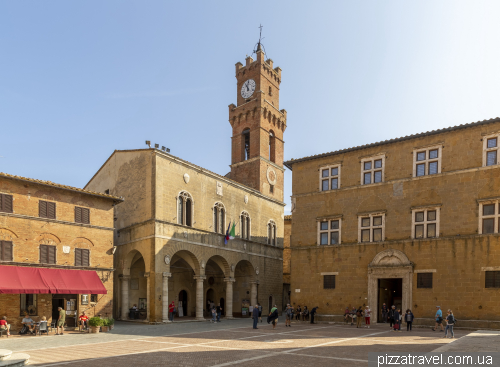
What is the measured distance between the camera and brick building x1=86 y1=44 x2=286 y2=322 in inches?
1167

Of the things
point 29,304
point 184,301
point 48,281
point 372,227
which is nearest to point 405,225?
point 372,227

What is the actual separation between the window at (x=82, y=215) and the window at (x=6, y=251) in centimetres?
419

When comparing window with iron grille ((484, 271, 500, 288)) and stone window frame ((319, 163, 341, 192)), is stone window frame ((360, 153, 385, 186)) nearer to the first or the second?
stone window frame ((319, 163, 341, 192))

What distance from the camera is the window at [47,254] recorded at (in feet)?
79.1

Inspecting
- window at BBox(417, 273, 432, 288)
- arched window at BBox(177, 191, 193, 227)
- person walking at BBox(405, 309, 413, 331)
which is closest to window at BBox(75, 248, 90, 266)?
arched window at BBox(177, 191, 193, 227)

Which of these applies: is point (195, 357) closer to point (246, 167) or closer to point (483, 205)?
point (483, 205)

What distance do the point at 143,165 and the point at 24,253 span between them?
1036 centimetres

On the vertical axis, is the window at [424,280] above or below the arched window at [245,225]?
below

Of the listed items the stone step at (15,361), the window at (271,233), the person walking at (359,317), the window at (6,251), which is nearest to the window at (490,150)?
the person walking at (359,317)

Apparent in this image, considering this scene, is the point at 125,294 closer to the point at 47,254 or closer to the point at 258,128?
the point at 47,254

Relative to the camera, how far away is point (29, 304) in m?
23.8

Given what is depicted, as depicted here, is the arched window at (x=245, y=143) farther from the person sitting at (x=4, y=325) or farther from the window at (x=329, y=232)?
the person sitting at (x=4, y=325)

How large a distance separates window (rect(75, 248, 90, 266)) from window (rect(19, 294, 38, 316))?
3.03 meters

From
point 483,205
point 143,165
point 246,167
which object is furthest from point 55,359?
point 246,167
